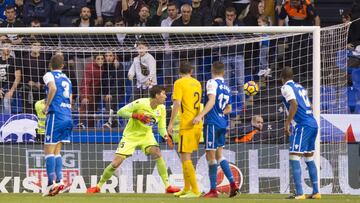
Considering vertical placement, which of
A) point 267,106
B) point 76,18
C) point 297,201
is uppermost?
point 76,18

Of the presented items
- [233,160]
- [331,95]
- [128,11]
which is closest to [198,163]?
[233,160]

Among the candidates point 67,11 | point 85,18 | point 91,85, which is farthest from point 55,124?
point 67,11

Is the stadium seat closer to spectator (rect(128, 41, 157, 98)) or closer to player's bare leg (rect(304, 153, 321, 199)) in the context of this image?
spectator (rect(128, 41, 157, 98))

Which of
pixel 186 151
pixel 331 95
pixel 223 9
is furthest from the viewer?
pixel 223 9

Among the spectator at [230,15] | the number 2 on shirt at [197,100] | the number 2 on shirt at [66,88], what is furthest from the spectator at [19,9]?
the number 2 on shirt at [197,100]

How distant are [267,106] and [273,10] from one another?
308 cm

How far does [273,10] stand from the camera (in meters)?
23.0

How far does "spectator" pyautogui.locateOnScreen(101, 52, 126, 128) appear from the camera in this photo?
67.6 ft

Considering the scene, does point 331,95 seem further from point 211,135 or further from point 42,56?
point 42,56

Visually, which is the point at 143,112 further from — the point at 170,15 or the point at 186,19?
the point at 170,15

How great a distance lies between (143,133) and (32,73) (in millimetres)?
2957

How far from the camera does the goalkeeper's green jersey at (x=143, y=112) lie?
18562 mm

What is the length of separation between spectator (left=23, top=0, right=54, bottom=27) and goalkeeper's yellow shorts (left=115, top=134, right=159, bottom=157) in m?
5.37

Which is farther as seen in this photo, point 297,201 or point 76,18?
point 76,18
